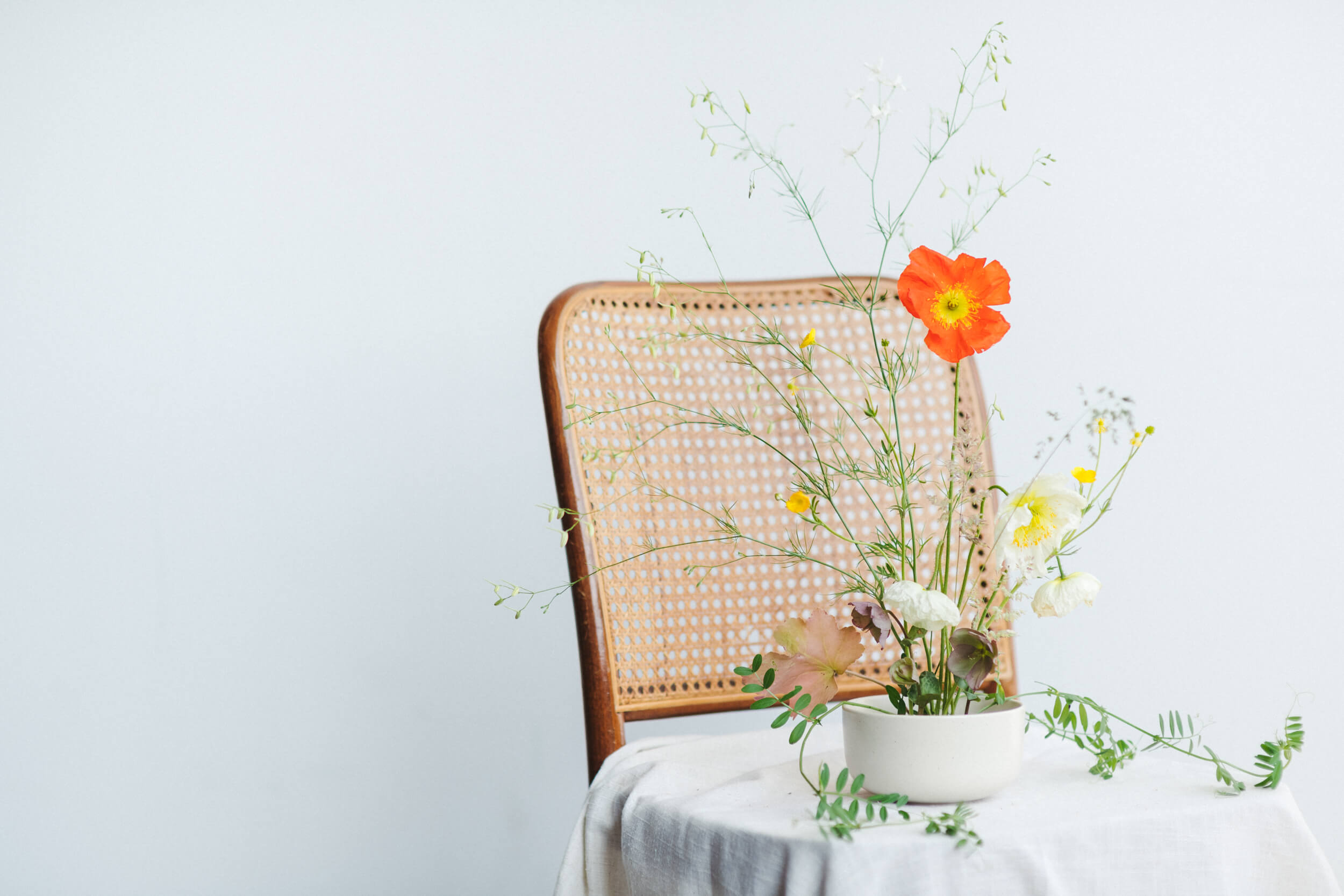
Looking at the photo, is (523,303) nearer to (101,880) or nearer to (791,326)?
(791,326)

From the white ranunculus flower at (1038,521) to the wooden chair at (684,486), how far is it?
39 cm

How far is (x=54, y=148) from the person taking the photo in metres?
1.42

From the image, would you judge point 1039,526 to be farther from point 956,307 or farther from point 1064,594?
point 956,307

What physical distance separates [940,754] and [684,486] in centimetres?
53

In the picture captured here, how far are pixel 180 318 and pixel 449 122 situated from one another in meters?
0.46

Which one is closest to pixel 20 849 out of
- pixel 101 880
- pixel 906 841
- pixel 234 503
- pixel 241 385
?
pixel 101 880

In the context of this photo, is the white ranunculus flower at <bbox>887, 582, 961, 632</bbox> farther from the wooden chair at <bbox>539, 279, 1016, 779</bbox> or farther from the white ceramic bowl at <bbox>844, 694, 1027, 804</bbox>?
the wooden chair at <bbox>539, 279, 1016, 779</bbox>

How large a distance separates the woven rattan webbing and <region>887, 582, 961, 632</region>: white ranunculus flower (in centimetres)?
41

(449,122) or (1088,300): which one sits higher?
(449,122)

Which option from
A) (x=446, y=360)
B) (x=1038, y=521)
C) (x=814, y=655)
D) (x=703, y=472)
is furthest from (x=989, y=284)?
(x=446, y=360)

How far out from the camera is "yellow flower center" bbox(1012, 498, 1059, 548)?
69 cm

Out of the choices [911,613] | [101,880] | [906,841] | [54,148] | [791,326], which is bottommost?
[101,880]

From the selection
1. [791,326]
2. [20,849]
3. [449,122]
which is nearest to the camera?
[791,326]

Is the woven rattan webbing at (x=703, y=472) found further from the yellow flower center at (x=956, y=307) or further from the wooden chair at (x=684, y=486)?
the yellow flower center at (x=956, y=307)
